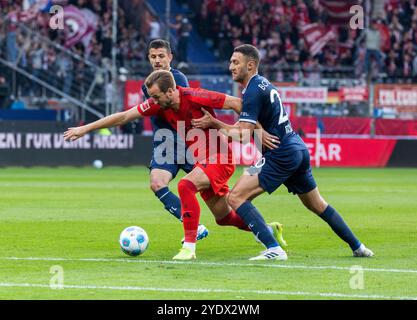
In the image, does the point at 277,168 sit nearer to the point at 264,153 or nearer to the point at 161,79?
the point at 264,153

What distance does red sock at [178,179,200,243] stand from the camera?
11.7 meters

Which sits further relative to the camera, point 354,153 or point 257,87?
point 354,153

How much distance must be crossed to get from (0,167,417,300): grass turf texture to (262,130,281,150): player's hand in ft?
4.02

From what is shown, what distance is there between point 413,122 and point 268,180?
895 inches

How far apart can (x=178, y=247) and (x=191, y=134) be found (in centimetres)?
173

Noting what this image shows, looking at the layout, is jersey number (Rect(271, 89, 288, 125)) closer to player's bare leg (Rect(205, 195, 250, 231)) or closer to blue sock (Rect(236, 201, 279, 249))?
blue sock (Rect(236, 201, 279, 249))

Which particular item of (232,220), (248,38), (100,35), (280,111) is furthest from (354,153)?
(280,111)

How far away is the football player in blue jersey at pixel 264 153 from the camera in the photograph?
37.3 ft

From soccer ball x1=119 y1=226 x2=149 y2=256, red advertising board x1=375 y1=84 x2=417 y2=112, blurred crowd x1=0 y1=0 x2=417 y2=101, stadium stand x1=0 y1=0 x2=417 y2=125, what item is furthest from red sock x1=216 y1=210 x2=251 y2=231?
blurred crowd x1=0 y1=0 x2=417 y2=101

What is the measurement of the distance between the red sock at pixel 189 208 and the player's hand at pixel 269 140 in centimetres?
92

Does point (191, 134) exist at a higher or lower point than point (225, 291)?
higher

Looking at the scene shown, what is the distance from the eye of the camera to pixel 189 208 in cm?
1177
